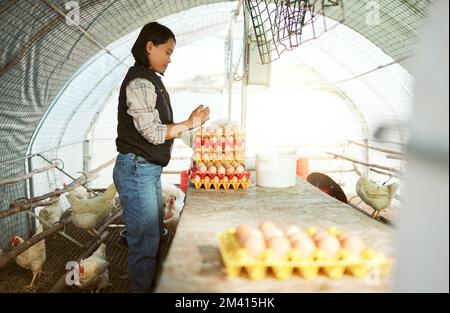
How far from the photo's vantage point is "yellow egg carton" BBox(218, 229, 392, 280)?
1523 mm

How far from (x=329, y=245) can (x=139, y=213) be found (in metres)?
1.65

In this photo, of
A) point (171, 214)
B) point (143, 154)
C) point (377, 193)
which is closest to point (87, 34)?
point (171, 214)

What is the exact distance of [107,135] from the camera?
A: 9.65 m

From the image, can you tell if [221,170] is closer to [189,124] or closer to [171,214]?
[189,124]

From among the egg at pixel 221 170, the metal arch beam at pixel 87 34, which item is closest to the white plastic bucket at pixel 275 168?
the egg at pixel 221 170

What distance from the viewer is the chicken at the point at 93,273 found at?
4.04 m

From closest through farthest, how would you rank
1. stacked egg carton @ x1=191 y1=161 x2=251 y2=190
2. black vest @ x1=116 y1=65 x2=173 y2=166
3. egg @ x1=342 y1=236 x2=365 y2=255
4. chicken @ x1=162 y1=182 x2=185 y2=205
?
egg @ x1=342 y1=236 x2=365 y2=255 → black vest @ x1=116 y1=65 x2=173 y2=166 → stacked egg carton @ x1=191 y1=161 x2=251 y2=190 → chicken @ x1=162 y1=182 x2=185 y2=205

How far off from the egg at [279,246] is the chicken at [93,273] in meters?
3.10

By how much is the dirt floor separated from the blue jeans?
67.4 inches

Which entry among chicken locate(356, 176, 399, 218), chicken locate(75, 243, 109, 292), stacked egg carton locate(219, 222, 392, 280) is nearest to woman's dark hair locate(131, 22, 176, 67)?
stacked egg carton locate(219, 222, 392, 280)

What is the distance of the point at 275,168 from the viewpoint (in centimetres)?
365

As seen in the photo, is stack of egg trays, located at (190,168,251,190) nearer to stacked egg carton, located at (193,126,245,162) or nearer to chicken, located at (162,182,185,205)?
stacked egg carton, located at (193,126,245,162)
